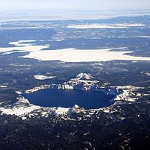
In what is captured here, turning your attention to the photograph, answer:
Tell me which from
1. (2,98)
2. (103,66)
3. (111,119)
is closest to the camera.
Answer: (111,119)

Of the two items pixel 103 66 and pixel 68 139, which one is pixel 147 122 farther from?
pixel 103 66

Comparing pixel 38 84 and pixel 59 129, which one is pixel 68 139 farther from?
pixel 38 84

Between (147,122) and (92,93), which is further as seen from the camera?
(92,93)

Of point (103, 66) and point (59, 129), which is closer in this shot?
point (59, 129)

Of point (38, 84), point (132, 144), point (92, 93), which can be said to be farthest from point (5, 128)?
point (38, 84)

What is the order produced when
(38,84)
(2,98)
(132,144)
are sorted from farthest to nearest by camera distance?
(38,84) → (2,98) → (132,144)

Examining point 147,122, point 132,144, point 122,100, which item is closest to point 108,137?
point 132,144
